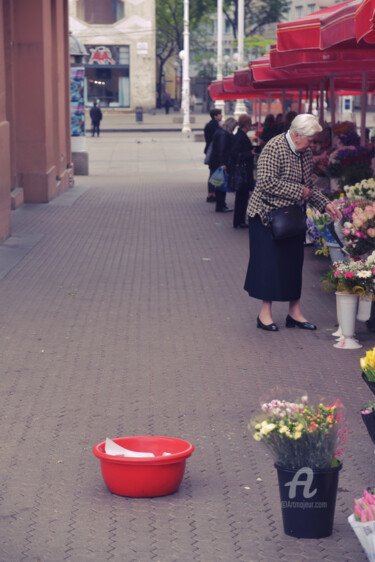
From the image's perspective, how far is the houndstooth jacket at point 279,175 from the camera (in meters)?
8.12

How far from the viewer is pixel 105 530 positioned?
15.0 ft

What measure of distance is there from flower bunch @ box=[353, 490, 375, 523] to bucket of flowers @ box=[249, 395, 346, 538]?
34 cm

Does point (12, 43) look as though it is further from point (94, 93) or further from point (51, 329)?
point (94, 93)

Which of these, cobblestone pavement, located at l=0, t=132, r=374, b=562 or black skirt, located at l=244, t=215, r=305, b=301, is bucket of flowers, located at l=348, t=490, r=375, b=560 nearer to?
cobblestone pavement, located at l=0, t=132, r=374, b=562

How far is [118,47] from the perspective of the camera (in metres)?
70.2

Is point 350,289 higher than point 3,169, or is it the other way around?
point 3,169

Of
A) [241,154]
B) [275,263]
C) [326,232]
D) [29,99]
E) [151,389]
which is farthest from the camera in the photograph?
[29,99]

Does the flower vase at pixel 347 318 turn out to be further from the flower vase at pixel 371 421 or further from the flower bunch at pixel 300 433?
the flower bunch at pixel 300 433

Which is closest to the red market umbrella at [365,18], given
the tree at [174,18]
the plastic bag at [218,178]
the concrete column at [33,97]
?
the plastic bag at [218,178]

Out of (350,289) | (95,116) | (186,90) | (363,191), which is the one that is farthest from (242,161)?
(186,90)

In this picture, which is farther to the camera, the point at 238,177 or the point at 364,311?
the point at 238,177

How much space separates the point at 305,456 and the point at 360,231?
4615 mm

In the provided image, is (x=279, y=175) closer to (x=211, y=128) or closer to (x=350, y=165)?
(x=350, y=165)

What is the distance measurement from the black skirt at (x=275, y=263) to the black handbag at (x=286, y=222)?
137 millimetres
